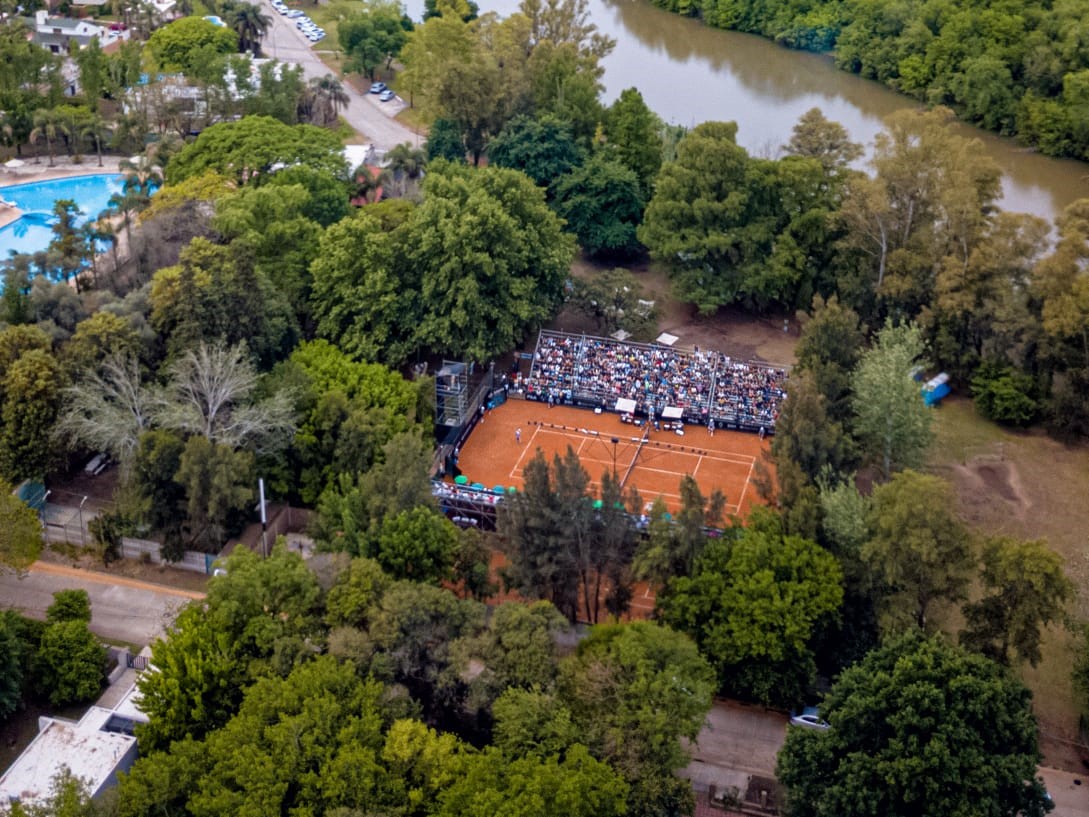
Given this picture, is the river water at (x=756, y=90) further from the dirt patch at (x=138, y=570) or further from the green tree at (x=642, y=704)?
the green tree at (x=642, y=704)

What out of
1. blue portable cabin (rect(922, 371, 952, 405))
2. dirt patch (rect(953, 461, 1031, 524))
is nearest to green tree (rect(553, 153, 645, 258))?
blue portable cabin (rect(922, 371, 952, 405))

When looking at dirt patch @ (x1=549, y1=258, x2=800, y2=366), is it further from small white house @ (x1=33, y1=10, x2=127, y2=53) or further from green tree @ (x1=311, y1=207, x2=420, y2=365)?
small white house @ (x1=33, y1=10, x2=127, y2=53)

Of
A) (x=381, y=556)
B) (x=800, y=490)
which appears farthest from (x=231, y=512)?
(x=800, y=490)

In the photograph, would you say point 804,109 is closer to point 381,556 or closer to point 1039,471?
point 1039,471

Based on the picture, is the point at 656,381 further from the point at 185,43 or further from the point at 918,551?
the point at 185,43

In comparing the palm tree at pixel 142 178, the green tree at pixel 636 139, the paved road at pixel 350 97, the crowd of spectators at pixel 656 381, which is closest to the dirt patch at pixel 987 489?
the crowd of spectators at pixel 656 381

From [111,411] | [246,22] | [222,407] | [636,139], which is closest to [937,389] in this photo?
[636,139]
